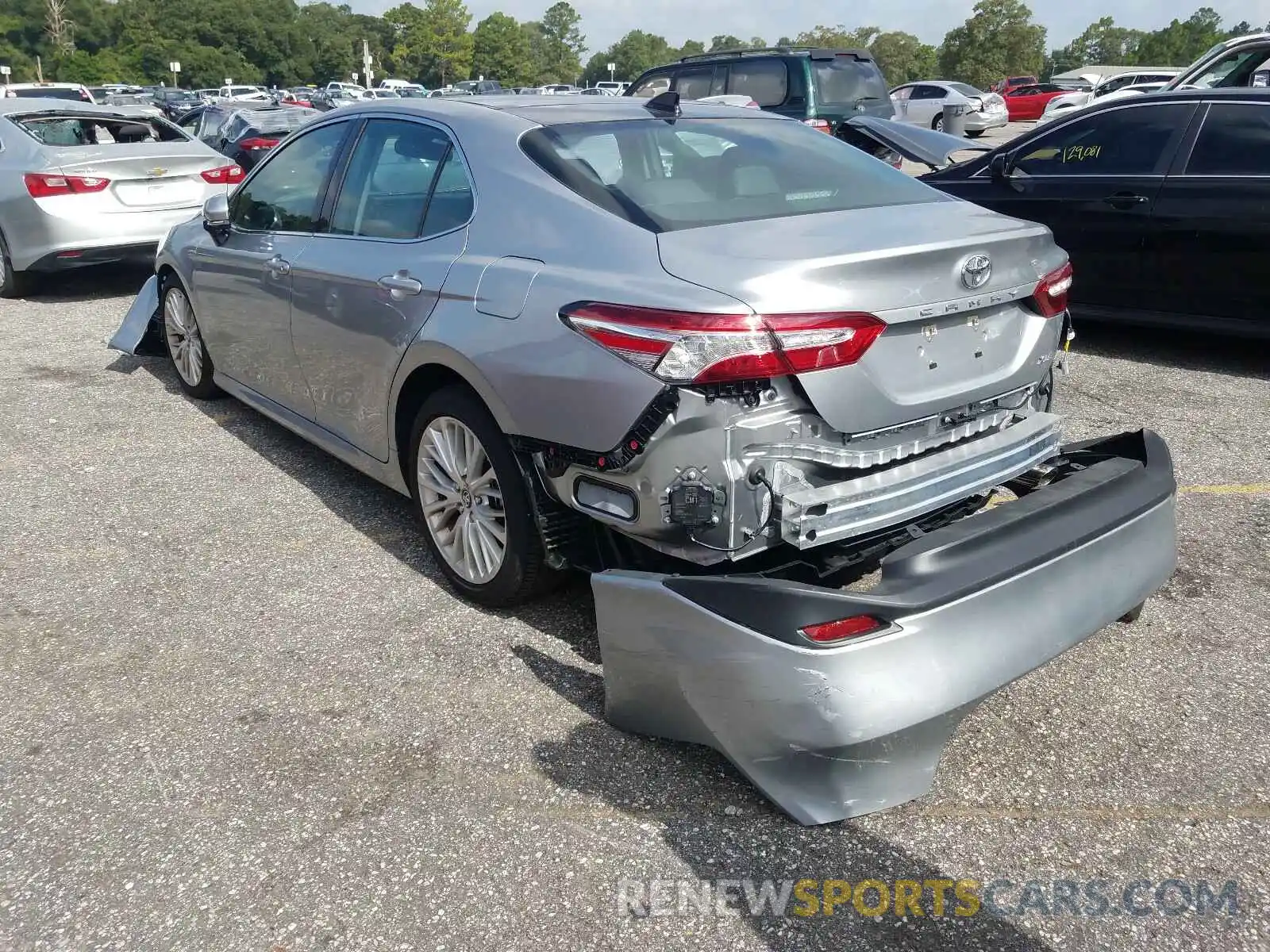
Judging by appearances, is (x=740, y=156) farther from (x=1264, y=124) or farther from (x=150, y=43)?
(x=150, y=43)

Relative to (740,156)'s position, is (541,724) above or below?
below

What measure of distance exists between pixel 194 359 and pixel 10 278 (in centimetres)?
435

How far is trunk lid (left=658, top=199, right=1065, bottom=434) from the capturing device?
2.54m

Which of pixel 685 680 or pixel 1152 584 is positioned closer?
pixel 685 680

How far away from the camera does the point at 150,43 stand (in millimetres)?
95875

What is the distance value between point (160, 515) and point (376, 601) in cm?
139

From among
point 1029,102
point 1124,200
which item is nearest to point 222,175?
point 1124,200

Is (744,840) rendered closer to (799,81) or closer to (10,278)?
(10,278)

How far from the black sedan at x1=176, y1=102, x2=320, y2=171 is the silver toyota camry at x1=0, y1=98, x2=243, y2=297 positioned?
19.1ft

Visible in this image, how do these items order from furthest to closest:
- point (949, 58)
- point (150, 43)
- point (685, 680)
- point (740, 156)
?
point (150, 43)
point (949, 58)
point (740, 156)
point (685, 680)

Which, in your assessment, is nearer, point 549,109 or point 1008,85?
point 549,109

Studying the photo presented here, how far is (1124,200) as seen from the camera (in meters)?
6.38

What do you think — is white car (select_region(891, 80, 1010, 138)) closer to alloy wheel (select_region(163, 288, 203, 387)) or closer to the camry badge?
alloy wheel (select_region(163, 288, 203, 387))

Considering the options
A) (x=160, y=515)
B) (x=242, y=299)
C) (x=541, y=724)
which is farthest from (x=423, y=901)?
(x=242, y=299)
